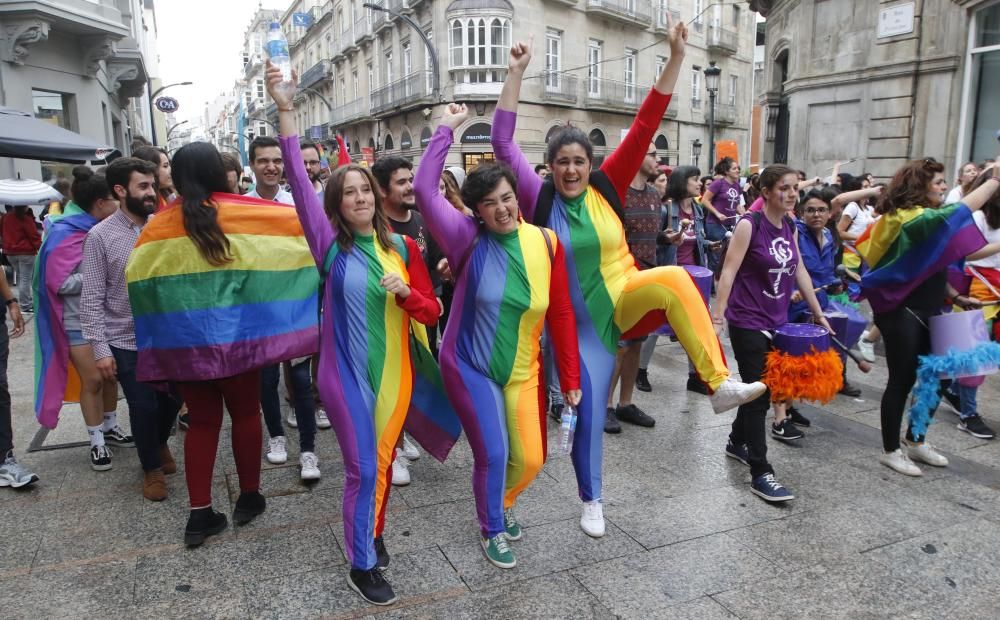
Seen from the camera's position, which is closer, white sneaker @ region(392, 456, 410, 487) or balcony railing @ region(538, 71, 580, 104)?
white sneaker @ region(392, 456, 410, 487)

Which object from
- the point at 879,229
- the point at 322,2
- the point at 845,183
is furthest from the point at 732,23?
the point at 879,229

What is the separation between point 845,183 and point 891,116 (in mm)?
6218

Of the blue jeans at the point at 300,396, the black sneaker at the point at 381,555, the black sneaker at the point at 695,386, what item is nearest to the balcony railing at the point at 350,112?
the black sneaker at the point at 695,386

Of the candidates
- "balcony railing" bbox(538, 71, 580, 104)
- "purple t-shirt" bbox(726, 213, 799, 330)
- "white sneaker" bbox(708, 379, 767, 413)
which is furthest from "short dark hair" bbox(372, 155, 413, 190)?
"balcony railing" bbox(538, 71, 580, 104)

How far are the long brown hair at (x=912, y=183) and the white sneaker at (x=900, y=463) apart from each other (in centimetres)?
147

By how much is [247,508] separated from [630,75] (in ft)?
102

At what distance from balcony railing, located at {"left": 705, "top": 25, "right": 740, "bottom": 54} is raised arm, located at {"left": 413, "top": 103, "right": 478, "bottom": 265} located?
117 ft

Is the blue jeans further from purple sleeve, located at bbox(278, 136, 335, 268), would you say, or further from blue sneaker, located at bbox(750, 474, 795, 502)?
blue sneaker, located at bbox(750, 474, 795, 502)

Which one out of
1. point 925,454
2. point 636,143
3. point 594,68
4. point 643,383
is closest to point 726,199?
point 643,383

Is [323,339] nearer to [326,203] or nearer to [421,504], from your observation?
[326,203]

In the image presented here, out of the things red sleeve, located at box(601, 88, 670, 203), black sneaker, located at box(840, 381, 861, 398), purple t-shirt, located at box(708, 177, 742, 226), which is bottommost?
black sneaker, located at box(840, 381, 861, 398)

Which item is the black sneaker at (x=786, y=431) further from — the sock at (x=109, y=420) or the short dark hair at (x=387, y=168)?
the sock at (x=109, y=420)

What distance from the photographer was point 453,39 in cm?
2731

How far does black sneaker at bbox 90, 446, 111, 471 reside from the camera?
427cm
